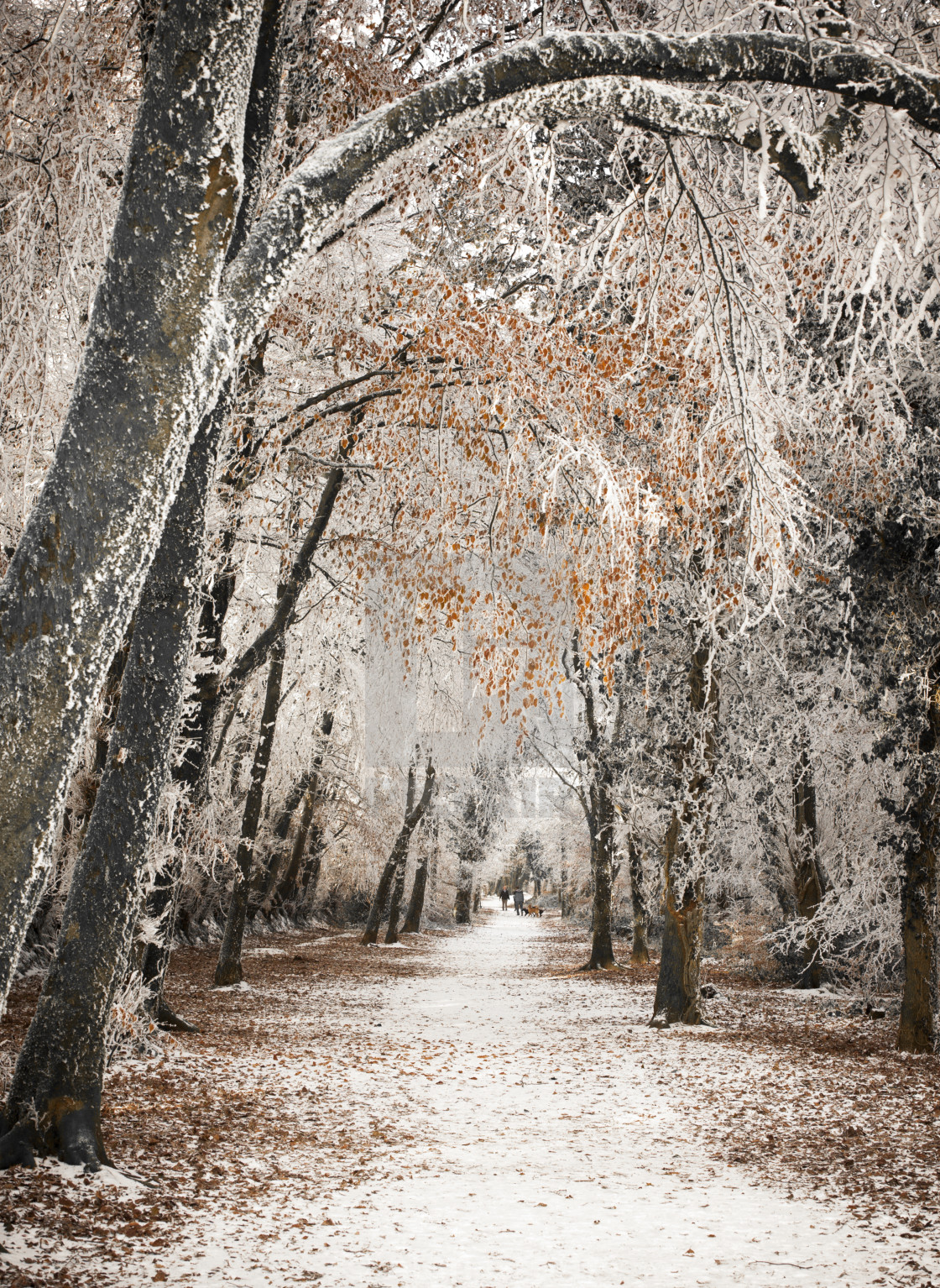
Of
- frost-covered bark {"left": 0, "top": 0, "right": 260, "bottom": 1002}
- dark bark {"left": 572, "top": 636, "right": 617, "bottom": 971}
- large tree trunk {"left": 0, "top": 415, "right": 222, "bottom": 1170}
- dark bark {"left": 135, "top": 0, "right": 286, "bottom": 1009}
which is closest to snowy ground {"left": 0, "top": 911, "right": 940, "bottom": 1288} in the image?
large tree trunk {"left": 0, "top": 415, "right": 222, "bottom": 1170}

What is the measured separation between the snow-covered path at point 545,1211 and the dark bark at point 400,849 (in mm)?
13950

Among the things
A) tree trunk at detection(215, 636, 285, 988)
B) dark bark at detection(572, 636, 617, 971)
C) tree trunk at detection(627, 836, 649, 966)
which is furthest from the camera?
tree trunk at detection(627, 836, 649, 966)

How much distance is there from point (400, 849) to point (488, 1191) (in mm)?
17931

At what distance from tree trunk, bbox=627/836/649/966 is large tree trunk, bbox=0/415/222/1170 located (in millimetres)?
14518

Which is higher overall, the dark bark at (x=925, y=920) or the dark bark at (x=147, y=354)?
the dark bark at (x=147, y=354)

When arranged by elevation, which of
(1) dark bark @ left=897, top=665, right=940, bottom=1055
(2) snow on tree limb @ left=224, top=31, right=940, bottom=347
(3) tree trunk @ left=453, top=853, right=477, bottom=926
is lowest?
(3) tree trunk @ left=453, top=853, right=477, bottom=926

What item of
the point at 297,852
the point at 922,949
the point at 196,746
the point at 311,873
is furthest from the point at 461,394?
the point at 311,873

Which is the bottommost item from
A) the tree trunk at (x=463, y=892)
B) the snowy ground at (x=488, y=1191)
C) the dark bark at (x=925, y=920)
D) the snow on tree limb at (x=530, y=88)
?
the tree trunk at (x=463, y=892)

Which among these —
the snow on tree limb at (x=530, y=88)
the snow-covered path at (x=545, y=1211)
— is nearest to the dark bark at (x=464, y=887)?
the snow-covered path at (x=545, y=1211)

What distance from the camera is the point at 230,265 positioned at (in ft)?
10.7

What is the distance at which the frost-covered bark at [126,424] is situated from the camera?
2.78 meters

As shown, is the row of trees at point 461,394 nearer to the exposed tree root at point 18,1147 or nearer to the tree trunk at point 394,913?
the exposed tree root at point 18,1147

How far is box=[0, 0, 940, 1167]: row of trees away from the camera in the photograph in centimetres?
306

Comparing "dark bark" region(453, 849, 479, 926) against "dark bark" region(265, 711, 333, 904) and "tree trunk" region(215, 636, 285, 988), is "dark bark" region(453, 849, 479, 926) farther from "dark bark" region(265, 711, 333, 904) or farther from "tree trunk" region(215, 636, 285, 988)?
"tree trunk" region(215, 636, 285, 988)
